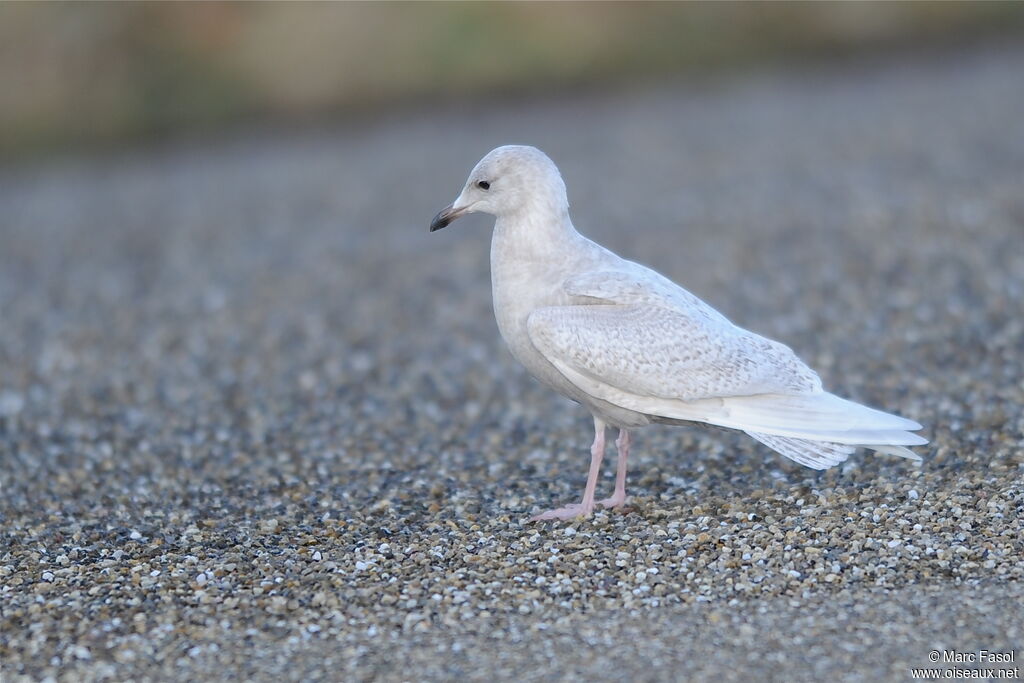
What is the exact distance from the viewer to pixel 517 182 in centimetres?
630

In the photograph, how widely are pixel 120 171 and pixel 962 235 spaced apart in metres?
13.4

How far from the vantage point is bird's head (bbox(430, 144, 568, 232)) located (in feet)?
20.6

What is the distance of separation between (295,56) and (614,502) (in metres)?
17.7

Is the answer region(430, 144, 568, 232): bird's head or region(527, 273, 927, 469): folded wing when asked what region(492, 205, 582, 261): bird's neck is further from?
region(527, 273, 927, 469): folded wing

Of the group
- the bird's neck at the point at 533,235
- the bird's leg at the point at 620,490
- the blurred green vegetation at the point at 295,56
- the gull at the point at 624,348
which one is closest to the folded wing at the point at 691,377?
the gull at the point at 624,348

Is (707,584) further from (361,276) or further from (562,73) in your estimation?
(562,73)

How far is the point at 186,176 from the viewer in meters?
19.1

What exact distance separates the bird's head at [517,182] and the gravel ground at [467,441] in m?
1.65

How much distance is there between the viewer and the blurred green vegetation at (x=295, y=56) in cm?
2158

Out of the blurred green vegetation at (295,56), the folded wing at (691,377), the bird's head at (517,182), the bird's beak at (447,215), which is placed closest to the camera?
the folded wing at (691,377)

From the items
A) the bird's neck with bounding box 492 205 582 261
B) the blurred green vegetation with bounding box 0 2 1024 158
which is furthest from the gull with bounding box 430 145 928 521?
the blurred green vegetation with bounding box 0 2 1024 158

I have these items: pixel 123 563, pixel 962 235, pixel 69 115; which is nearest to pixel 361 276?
pixel 962 235

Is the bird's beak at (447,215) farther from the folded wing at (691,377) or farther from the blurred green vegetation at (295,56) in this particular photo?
the blurred green vegetation at (295,56)

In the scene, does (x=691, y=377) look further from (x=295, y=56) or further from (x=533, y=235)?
(x=295, y=56)
